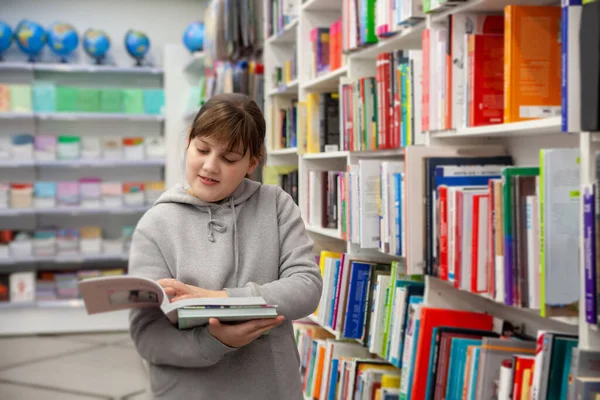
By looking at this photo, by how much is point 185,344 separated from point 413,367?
3.19 ft

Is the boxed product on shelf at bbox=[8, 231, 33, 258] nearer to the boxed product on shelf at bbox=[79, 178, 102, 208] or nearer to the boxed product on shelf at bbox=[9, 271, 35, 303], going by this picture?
the boxed product on shelf at bbox=[9, 271, 35, 303]

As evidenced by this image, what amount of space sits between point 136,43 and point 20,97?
102 centimetres

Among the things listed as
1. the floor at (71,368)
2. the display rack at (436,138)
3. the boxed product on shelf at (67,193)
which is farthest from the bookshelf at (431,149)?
the boxed product on shelf at (67,193)

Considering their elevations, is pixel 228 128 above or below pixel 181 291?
above

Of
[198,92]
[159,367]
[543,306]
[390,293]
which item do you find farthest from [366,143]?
[198,92]

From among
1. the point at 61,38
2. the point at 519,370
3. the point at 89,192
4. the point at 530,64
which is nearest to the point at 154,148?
the point at 89,192

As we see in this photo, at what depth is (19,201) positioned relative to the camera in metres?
6.02

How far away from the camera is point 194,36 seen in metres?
6.19

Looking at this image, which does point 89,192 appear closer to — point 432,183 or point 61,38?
point 61,38

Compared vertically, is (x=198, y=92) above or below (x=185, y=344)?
above

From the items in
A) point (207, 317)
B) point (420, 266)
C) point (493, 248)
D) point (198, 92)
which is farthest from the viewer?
point (198, 92)

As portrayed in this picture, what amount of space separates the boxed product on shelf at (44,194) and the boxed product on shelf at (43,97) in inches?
23.5

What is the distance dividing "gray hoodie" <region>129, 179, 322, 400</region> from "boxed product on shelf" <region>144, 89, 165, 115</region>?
4844mm

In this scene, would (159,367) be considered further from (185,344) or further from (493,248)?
(493,248)
